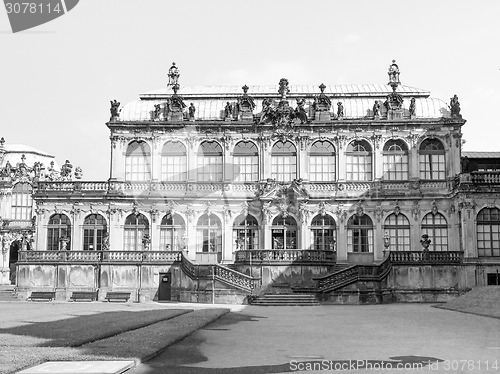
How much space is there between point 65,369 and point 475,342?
11.9 m

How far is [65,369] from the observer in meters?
13.5

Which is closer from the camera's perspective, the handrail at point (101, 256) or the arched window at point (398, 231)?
the handrail at point (101, 256)

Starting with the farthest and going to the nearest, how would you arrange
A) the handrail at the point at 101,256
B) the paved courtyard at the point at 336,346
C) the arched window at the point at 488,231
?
1. the arched window at the point at 488,231
2. the handrail at the point at 101,256
3. the paved courtyard at the point at 336,346

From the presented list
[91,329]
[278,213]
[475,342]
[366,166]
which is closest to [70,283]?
[278,213]

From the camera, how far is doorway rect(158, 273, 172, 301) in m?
46.2

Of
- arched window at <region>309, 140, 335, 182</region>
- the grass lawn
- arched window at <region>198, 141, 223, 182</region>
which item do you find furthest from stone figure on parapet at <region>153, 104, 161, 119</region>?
the grass lawn

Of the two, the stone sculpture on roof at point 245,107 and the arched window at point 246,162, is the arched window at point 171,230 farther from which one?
the stone sculpture on roof at point 245,107

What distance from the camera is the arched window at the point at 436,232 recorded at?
2037 inches

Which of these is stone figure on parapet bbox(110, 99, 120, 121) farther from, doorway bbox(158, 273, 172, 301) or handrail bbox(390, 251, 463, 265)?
handrail bbox(390, 251, 463, 265)

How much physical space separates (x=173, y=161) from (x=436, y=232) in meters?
20.9

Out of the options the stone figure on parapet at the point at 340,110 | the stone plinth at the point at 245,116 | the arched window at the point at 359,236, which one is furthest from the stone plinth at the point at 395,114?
the stone plinth at the point at 245,116

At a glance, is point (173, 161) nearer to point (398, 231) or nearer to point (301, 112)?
point (301, 112)

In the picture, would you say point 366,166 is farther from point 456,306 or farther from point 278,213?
point 456,306

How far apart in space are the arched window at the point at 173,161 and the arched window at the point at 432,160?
18270 mm
